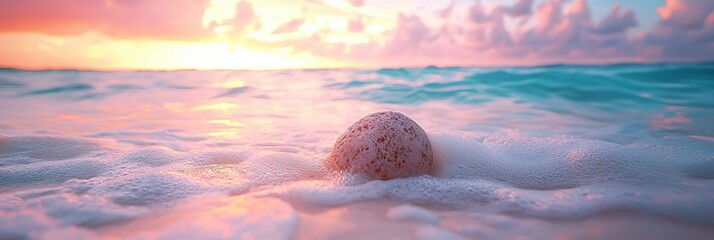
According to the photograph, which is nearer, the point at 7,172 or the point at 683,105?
the point at 7,172

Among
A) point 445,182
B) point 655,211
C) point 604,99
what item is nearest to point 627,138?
point 655,211

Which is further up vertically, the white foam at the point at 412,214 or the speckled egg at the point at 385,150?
the speckled egg at the point at 385,150

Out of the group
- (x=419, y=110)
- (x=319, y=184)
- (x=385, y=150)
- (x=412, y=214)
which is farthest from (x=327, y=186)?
(x=419, y=110)

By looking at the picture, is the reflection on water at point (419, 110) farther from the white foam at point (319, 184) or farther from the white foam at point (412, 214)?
the white foam at point (412, 214)

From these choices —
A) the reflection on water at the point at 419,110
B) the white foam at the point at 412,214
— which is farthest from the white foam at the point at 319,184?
the reflection on water at the point at 419,110

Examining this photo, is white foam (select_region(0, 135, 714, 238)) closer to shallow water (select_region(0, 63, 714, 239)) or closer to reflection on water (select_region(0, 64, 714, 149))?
shallow water (select_region(0, 63, 714, 239))

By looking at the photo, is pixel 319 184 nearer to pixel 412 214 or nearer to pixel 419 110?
pixel 412 214

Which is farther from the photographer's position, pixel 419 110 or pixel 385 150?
pixel 419 110

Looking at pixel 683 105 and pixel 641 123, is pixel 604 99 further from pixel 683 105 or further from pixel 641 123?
pixel 641 123

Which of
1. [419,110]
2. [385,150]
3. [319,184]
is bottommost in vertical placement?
[419,110]
